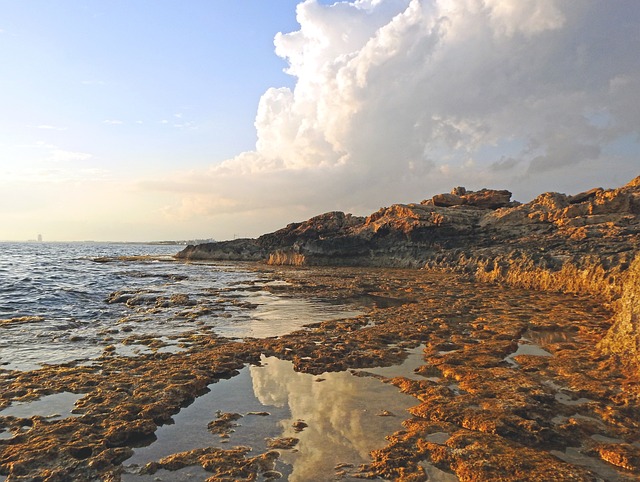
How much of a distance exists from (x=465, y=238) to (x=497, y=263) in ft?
49.9

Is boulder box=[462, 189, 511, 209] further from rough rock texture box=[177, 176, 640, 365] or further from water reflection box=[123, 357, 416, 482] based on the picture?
water reflection box=[123, 357, 416, 482]

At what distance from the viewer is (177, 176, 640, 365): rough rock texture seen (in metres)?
21.5

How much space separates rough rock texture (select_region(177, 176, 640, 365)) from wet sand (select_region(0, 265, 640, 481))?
2.77 m

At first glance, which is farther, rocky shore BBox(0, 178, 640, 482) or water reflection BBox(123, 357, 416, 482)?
water reflection BBox(123, 357, 416, 482)

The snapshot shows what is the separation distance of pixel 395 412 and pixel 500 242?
1419 inches

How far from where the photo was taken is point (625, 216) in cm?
3350

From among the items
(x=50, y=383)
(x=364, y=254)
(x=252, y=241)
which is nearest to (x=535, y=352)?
(x=50, y=383)

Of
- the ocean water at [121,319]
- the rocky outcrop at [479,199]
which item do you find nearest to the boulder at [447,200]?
the rocky outcrop at [479,199]

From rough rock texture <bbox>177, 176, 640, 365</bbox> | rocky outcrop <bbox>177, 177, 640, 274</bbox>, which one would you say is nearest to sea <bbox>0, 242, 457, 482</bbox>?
rough rock texture <bbox>177, 176, 640, 365</bbox>

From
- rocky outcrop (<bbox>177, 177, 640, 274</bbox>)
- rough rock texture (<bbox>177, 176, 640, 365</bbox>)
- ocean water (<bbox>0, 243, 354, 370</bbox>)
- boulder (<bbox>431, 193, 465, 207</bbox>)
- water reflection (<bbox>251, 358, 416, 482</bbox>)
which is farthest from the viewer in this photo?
boulder (<bbox>431, 193, 465, 207</bbox>)

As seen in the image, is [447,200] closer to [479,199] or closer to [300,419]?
[479,199]

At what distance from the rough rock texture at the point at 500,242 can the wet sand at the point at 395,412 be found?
2772 mm

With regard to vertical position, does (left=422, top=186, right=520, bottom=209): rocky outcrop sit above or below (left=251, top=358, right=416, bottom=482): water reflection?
above

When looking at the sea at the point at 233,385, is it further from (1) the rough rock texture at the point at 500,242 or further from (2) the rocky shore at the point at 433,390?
(1) the rough rock texture at the point at 500,242
